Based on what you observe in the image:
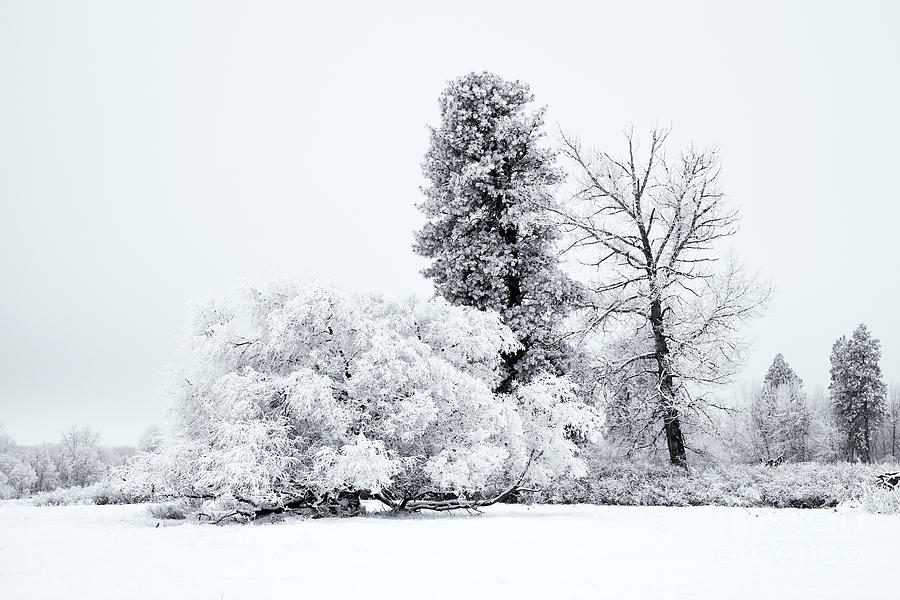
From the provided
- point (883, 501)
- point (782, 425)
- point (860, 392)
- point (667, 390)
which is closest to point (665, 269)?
point (667, 390)

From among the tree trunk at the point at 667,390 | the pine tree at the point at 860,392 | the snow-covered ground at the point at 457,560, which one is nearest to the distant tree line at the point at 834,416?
the pine tree at the point at 860,392

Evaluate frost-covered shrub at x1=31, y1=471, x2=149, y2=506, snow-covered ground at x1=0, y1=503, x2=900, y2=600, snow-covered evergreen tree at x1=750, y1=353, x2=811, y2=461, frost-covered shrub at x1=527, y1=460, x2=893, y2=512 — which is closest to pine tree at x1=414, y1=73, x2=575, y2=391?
frost-covered shrub at x1=527, y1=460, x2=893, y2=512

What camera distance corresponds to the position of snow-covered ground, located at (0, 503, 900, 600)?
4887 millimetres

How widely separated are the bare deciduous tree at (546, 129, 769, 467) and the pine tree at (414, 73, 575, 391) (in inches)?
51.3

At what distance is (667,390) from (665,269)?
383 centimetres

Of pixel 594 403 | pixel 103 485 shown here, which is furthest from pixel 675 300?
pixel 103 485

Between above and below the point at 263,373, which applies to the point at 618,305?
above

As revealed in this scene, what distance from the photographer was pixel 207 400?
12.2m

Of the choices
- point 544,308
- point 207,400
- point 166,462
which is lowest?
point 166,462

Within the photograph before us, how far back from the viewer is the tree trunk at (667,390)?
18125 millimetres

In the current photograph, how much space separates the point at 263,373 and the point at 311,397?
1847 millimetres

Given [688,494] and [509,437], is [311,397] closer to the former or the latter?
[509,437]

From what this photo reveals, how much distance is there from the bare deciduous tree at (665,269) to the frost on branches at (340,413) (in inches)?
245

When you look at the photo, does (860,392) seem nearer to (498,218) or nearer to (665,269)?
(665,269)
